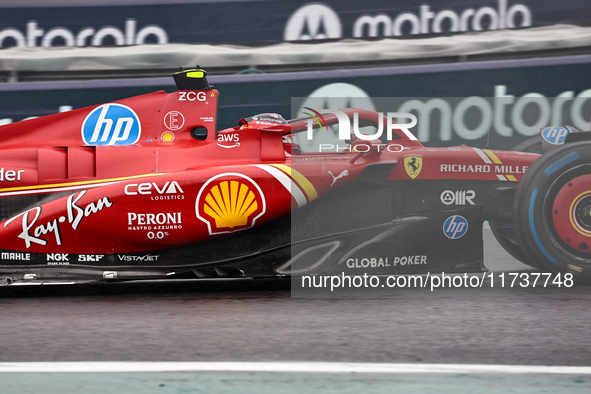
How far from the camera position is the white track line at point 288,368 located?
2654 millimetres

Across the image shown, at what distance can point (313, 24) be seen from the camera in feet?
31.4

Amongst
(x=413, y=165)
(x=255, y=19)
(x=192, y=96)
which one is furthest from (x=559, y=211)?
(x=255, y=19)

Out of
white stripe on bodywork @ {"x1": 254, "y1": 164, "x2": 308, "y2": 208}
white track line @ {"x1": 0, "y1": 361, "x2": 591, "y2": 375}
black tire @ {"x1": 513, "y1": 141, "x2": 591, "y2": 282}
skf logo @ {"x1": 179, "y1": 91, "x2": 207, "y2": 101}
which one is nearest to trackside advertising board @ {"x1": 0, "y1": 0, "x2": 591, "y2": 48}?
skf logo @ {"x1": 179, "y1": 91, "x2": 207, "y2": 101}

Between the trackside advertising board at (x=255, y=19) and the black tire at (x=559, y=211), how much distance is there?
17.8 ft

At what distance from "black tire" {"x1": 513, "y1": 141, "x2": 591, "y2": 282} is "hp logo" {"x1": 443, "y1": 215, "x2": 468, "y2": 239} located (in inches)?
11.6

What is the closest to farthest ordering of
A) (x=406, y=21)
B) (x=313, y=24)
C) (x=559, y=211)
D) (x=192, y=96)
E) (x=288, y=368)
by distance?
1. (x=288, y=368)
2. (x=559, y=211)
3. (x=192, y=96)
4. (x=406, y=21)
5. (x=313, y=24)

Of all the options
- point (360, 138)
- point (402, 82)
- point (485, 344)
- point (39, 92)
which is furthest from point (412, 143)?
point (39, 92)

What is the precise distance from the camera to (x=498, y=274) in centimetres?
471

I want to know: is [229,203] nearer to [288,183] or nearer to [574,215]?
[288,183]

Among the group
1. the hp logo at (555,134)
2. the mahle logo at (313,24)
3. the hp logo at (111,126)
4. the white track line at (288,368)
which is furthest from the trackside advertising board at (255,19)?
the white track line at (288,368)

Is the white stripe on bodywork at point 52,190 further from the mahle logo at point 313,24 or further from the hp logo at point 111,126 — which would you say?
the mahle logo at point 313,24

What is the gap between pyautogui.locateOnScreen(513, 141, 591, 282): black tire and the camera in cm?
413

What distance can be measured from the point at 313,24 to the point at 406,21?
1234 mm

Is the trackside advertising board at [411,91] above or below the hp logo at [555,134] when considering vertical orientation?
above
